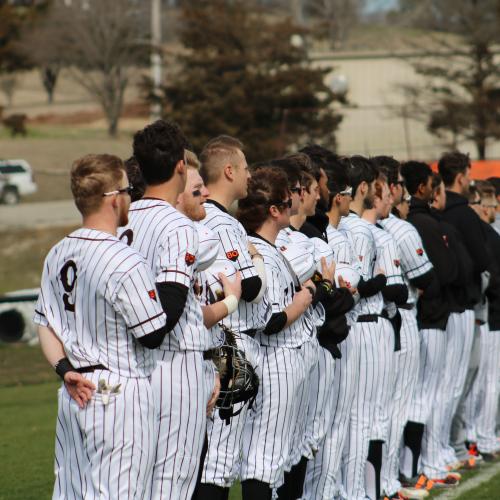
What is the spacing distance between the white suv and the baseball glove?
25.2m

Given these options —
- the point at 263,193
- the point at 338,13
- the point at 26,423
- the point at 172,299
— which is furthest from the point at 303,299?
the point at 338,13

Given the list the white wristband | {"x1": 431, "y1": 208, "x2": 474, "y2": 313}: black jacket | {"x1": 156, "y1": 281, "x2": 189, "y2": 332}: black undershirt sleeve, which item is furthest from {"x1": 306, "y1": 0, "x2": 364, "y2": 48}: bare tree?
{"x1": 156, "y1": 281, "x2": 189, "y2": 332}: black undershirt sleeve

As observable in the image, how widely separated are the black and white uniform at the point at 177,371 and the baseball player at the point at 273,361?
120 cm

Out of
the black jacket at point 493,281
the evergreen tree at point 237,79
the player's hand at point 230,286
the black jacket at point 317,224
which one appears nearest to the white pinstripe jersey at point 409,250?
the black jacket at point 317,224

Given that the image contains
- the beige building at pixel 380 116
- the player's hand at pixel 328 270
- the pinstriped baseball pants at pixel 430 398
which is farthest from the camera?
the beige building at pixel 380 116

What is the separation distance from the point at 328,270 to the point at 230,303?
1.56 meters

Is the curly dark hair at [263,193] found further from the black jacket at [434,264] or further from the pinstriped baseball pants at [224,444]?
the black jacket at [434,264]

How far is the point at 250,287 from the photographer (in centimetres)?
578

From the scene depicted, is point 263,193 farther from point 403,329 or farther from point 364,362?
point 403,329

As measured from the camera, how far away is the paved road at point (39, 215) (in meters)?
25.0

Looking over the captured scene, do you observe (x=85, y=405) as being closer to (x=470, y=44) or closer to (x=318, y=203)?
(x=318, y=203)

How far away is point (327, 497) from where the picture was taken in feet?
24.1

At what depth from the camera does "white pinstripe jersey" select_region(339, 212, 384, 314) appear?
25.2ft

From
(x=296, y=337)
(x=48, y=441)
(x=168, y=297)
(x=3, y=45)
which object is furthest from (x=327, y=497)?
(x=3, y=45)
